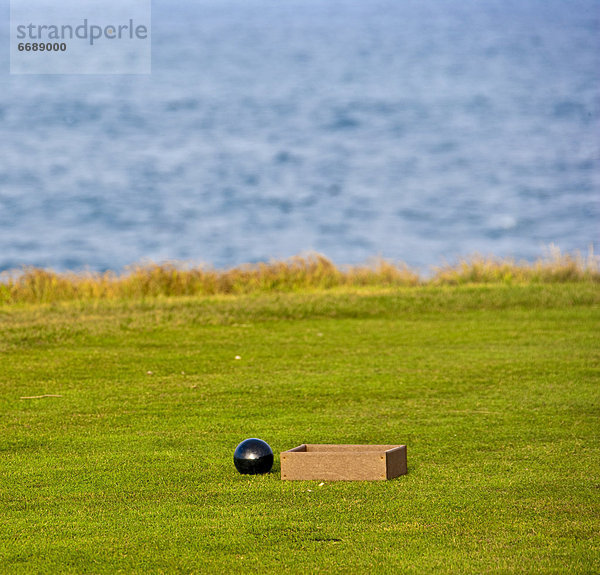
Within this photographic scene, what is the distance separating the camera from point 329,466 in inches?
247

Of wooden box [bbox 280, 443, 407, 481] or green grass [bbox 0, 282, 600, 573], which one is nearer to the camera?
green grass [bbox 0, 282, 600, 573]

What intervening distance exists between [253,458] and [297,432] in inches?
61.1

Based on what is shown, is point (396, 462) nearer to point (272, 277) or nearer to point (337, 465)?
point (337, 465)

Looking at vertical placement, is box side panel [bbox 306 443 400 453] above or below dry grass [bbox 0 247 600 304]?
below

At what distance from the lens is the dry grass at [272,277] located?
1817 cm

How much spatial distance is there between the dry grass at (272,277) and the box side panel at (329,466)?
1204 centimetres

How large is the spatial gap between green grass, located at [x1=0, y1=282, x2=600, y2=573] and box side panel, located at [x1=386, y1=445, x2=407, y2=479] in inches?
4.5

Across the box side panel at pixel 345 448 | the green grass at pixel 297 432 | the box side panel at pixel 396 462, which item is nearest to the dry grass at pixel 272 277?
the green grass at pixel 297 432

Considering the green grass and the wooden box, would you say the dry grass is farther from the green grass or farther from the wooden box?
the wooden box

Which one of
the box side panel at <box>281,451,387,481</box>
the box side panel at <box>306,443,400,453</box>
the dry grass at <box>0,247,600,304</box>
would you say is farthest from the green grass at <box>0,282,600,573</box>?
the dry grass at <box>0,247,600,304</box>

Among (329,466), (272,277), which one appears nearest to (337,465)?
(329,466)

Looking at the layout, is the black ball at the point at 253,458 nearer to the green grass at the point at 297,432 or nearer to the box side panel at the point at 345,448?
the green grass at the point at 297,432

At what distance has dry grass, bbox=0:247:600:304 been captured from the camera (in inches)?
715

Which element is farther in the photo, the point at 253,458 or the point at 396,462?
the point at 253,458
